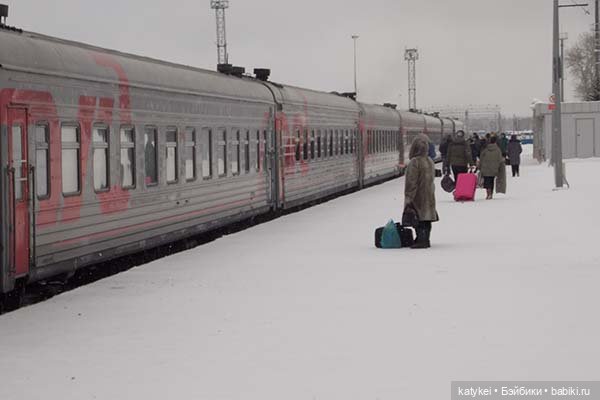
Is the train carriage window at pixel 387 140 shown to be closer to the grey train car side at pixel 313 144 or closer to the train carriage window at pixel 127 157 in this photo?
the grey train car side at pixel 313 144

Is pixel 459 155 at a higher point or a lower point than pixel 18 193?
higher

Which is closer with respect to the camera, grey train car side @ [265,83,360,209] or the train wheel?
the train wheel

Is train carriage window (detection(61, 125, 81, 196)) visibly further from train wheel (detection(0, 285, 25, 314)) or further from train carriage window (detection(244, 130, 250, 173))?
train carriage window (detection(244, 130, 250, 173))

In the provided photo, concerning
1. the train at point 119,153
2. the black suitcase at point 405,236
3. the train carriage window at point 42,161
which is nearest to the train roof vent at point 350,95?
the train at point 119,153

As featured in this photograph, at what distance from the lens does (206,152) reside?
20.3 m

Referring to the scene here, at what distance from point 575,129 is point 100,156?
1985 inches

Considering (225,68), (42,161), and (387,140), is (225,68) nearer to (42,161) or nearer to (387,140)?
(42,161)

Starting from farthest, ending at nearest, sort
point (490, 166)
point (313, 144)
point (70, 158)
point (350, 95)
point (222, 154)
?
1. point (350, 95)
2. point (313, 144)
3. point (490, 166)
4. point (222, 154)
5. point (70, 158)

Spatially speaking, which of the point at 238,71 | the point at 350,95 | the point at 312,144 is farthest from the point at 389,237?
the point at 350,95

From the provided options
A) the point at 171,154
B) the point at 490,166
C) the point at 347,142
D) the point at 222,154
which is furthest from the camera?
the point at 347,142

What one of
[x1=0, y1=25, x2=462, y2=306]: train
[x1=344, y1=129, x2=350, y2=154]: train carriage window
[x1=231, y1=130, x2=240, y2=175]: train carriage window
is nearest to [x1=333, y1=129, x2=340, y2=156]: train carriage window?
[x1=344, y1=129, x2=350, y2=154]: train carriage window

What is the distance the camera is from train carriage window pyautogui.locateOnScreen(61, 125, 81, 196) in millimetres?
13578

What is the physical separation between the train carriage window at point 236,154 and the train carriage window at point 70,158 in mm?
8247

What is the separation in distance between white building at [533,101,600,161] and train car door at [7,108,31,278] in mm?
49348
